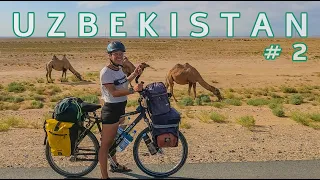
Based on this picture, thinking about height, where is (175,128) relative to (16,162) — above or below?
above

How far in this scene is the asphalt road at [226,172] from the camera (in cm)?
637

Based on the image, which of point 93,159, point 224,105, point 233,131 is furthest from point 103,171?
point 224,105

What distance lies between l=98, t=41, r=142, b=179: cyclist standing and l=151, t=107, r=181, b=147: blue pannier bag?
53cm

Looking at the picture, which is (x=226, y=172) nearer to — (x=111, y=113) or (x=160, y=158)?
(x=160, y=158)

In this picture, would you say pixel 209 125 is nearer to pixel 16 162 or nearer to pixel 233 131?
pixel 233 131

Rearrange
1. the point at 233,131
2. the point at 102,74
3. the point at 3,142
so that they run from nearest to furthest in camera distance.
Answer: the point at 102,74
the point at 3,142
the point at 233,131

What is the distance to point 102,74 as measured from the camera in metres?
5.85

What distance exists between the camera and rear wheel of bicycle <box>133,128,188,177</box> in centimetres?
640

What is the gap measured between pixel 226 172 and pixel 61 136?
8.50 ft

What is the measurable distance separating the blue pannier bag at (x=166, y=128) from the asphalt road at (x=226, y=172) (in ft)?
2.00

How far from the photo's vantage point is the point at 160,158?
6.88 meters

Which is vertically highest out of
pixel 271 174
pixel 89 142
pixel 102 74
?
pixel 102 74

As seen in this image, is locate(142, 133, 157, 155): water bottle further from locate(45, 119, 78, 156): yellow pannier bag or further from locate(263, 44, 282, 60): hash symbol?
locate(263, 44, 282, 60): hash symbol

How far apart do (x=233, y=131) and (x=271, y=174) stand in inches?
182
